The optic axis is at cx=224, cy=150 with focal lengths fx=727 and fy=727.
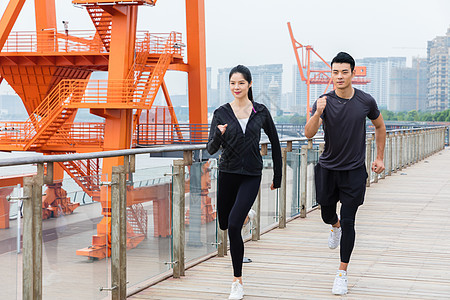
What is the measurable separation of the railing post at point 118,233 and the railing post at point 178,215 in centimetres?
94

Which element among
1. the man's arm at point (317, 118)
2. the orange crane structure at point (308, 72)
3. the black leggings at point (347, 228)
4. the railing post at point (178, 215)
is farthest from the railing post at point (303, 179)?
the orange crane structure at point (308, 72)

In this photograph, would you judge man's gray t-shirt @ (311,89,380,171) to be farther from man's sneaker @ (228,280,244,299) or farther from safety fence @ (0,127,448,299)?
safety fence @ (0,127,448,299)

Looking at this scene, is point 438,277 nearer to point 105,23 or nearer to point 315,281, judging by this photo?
point 315,281

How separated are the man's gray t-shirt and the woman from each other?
1.64ft

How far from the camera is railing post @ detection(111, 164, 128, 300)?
17.1 ft

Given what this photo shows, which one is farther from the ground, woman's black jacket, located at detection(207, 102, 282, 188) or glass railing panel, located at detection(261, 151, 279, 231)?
woman's black jacket, located at detection(207, 102, 282, 188)

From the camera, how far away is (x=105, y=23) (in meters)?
26.6

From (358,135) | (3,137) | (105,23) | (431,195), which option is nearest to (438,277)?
(358,135)

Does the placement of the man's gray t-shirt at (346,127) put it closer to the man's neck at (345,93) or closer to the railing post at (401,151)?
the man's neck at (345,93)

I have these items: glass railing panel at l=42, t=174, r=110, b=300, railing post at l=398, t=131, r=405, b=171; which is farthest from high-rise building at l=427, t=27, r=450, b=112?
glass railing panel at l=42, t=174, r=110, b=300

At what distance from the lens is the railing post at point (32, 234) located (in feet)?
13.7

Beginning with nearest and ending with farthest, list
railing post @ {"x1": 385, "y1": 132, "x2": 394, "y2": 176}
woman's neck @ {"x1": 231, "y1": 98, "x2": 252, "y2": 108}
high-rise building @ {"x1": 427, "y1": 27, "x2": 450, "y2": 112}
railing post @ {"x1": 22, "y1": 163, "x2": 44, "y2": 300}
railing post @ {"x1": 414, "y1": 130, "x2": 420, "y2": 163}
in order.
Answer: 1. railing post @ {"x1": 22, "y1": 163, "x2": 44, "y2": 300}
2. woman's neck @ {"x1": 231, "y1": 98, "x2": 252, "y2": 108}
3. railing post @ {"x1": 385, "y1": 132, "x2": 394, "y2": 176}
4. railing post @ {"x1": 414, "y1": 130, "x2": 420, "y2": 163}
5. high-rise building @ {"x1": 427, "y1": 27, "x2": 450, "y2": 112}

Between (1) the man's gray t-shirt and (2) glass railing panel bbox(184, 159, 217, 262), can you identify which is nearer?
(1) the man's gray t-shirt

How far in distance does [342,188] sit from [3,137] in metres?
24.3
